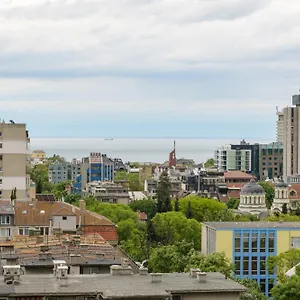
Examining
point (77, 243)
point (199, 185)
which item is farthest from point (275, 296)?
point (199, 185)

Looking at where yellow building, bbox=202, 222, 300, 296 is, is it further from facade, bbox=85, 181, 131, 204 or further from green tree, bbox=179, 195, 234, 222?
facade, bbox=85, 181, 131, 204

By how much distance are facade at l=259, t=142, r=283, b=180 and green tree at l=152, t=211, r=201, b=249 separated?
122 metres

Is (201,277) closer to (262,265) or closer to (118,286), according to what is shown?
(118,286)

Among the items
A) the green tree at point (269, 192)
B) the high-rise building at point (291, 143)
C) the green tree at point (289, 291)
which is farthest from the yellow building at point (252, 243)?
the high-rise building at point (291, 143)

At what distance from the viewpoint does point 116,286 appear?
2631 cm

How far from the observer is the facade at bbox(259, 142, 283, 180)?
19562 centimetres

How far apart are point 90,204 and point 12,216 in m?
36.4

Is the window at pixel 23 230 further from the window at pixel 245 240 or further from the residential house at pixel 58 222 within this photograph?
the window at pixel 245 240

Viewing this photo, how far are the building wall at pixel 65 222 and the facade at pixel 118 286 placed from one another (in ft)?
72.8

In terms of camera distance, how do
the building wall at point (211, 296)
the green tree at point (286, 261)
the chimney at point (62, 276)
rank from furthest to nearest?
the green tree at point (286, 261) < the chimney at point (62, 276) < the building wall at point (211, 296)

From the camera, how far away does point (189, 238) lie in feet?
233

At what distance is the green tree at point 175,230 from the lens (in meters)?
70.3

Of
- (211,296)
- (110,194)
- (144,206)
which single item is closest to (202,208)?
(144,206)

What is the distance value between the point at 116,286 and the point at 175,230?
46255mm
